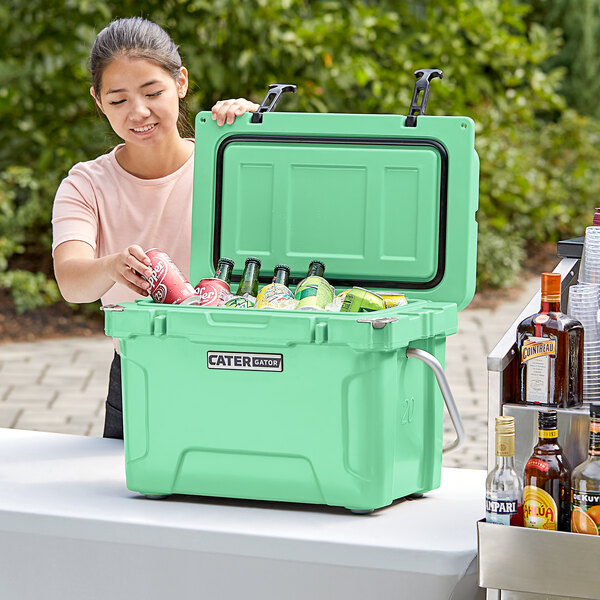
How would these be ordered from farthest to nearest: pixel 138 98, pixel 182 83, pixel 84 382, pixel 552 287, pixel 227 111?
1. pixel 84 382
2. pixel 182 83
3. pixel 138 98
4. pixel 227 111
5. pixel 552 287

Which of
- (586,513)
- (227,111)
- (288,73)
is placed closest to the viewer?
(586,513)

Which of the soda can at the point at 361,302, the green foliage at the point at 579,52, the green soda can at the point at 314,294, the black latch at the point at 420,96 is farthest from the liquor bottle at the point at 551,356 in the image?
the green foliage at the point at 579,52

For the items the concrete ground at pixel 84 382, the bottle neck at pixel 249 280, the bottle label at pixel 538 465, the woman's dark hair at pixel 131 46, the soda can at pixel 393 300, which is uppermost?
the woman's dark hair at pixel 131 46

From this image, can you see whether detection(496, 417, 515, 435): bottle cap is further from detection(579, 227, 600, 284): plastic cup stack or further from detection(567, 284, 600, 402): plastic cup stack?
detection(579, 227, 600, 284): plastic cup stack

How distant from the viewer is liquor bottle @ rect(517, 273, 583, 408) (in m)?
1.51

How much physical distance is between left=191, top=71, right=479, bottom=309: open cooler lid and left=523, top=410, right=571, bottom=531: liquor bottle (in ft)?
1.38

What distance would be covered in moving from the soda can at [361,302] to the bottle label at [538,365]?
0.83 ft

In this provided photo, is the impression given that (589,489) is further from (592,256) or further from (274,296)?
(274,296)

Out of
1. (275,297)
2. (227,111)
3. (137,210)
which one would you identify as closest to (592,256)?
(275,297)

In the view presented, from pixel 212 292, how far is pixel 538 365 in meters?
0.56

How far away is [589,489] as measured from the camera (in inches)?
56.3

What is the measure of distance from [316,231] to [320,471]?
499mm

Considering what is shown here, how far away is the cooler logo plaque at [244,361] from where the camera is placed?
163 cm

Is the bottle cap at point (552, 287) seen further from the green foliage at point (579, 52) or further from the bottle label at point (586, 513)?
the green foliage at point (579, 52)
